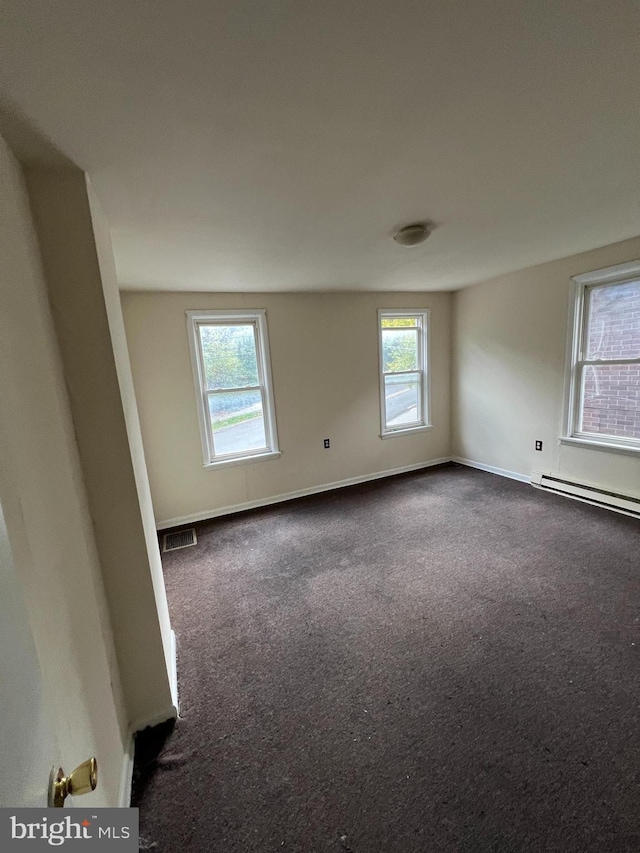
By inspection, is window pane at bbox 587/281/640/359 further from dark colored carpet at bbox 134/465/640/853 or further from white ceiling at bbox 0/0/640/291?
dark colored carpet at bbox 134/465/640/853

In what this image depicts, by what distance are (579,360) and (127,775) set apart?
4134mm

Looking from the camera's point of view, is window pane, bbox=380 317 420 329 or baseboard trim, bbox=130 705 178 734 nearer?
baseboard trim, bbox=130 705 178 734

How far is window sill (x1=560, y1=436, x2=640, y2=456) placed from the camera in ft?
9.60

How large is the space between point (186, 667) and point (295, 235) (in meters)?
2.46

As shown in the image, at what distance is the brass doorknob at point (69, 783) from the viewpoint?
55 centimetres

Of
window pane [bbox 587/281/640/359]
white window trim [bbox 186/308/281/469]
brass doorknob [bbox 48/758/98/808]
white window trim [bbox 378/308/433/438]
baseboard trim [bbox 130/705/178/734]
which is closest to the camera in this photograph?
brass doorknob [bbox 48/758/98/808]

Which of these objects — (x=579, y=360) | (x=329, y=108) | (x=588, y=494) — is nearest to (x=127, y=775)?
(x=329, y=108)

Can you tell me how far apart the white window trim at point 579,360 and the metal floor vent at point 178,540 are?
367 cm

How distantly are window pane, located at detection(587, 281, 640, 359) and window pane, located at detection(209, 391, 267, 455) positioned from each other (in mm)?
3186

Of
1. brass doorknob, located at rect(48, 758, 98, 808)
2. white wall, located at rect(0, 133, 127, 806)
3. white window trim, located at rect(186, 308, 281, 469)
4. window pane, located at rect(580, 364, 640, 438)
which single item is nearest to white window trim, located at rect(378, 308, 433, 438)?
white window trim, located at rect(186, 308, 281, 469)

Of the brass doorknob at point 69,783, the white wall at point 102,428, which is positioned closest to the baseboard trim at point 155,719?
the white wall at point 102,428

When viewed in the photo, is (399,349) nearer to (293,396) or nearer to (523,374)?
(523,374)

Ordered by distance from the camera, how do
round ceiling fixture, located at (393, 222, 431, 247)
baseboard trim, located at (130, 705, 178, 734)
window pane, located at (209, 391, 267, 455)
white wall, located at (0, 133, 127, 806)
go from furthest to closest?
window pane, located at (209, 391, 267, 455) < round ceiling fixture, located at (393, 222, 431, 247) < baseboard trim, located at (130, 705, 178, 734) < white wall, located at (0, 133, 127, 806)

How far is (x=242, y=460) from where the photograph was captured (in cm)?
361
